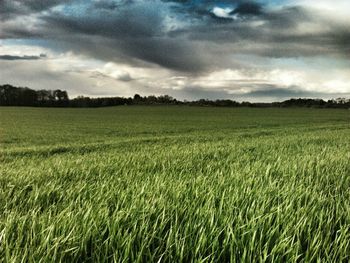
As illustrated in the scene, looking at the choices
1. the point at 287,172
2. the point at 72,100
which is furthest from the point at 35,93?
the point at 287,172

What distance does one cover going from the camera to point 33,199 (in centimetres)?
349

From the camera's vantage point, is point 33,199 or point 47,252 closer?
point 47,252

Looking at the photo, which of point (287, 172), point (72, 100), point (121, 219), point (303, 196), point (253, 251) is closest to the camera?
point (253, 251)

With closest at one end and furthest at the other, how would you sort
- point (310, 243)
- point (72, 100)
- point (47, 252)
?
point (47, 252)
point (310, 243)
point (72, 100)

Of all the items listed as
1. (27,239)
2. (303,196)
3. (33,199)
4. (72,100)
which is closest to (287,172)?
(303,196)

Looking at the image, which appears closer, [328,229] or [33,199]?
[328,229]

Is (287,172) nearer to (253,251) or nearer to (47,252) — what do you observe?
(253,251)

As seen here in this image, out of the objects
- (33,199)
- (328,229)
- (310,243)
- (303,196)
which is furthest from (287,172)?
(33,199)

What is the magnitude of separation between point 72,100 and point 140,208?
12585 cm

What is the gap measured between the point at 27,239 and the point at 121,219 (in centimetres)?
67

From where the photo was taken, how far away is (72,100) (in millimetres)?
122000

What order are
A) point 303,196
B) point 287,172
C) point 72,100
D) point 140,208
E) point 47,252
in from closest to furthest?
point 47,252, point 140,208, point 303,196, point 287,172, point 72,100

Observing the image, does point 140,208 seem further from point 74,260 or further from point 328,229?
point 328,229

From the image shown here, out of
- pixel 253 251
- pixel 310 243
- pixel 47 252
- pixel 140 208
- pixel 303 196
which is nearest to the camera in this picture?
pixel 47 252
